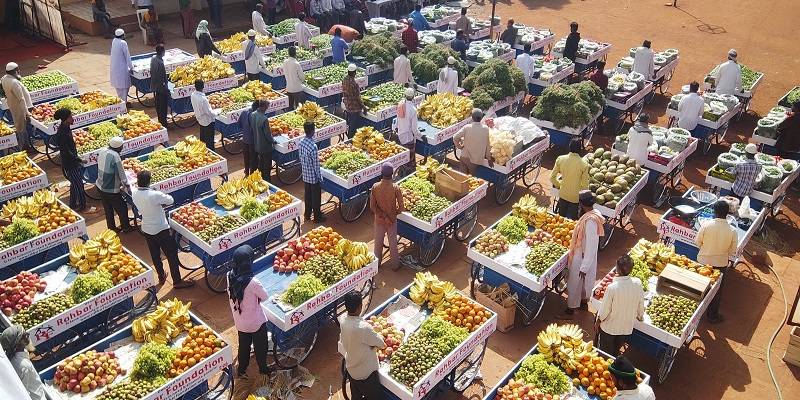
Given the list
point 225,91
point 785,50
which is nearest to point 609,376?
point 225,91

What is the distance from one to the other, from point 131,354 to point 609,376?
213 inches

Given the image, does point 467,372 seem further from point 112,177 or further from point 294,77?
point 294,77

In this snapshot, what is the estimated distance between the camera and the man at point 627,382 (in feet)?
19.7

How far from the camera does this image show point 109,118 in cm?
1319

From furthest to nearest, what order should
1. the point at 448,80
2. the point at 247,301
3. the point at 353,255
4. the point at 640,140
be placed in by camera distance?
the point at 448,80, the point at 640,140, the point at 353,255, the point at 247,301

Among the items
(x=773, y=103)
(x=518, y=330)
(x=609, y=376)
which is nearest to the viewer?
(x=609, y=376)

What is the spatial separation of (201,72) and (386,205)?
729 centimetres

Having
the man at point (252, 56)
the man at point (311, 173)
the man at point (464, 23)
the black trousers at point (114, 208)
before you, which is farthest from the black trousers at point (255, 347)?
the man at point (464, 23)

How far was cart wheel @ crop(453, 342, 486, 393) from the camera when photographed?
8062 mm

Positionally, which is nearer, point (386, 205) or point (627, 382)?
point (627, 382)

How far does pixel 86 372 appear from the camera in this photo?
22.6 ft

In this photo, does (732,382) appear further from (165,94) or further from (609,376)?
(165,94)

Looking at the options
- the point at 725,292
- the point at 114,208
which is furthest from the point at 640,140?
the point at 114,208

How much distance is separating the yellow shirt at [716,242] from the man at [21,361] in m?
8.45
